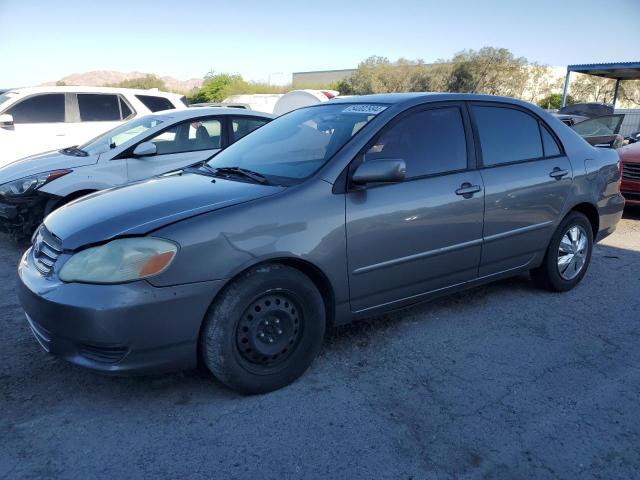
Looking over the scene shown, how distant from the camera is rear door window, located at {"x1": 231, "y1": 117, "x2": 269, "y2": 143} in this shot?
6523 millimetres

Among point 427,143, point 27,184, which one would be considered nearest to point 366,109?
point 427,143

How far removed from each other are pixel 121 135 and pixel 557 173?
15.4ft

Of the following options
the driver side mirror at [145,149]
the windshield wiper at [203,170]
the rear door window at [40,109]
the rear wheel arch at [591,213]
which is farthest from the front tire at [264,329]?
the rear door window at [40,109]

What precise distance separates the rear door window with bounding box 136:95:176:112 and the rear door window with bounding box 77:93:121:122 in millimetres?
429

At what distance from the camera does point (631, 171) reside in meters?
7.81

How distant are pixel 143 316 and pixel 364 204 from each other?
1.41 m

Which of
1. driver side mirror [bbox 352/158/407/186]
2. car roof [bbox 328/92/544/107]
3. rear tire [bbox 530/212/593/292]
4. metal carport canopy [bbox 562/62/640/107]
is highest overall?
metal carport canopy [bbox 562/62/640/107]

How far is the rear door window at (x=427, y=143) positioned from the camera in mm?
3482

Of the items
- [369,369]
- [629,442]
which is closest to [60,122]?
[369,369]

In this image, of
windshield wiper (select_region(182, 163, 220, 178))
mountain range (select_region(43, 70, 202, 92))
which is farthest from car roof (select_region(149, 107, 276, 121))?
mountain range (select_region(43, 70, 202, 92))

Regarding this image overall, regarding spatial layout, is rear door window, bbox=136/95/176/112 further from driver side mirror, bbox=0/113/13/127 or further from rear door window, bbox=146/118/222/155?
rear door window, bbox=146/118/222/155

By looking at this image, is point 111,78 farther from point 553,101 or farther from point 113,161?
point 113,161

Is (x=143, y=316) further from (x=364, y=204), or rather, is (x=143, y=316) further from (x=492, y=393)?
(x=492, y=393)

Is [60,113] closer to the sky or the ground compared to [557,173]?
closer to the sky
